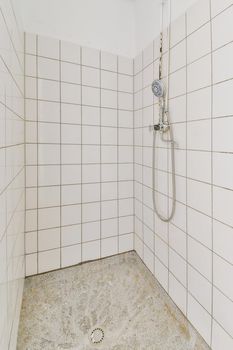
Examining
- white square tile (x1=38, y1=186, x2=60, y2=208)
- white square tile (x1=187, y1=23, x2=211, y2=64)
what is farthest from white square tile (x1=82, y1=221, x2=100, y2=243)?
white square tile (x1=187, y1=23, x2=211, y2=64)

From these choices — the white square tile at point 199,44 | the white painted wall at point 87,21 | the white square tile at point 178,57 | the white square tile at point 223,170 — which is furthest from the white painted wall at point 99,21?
the white square tile at point 223,170

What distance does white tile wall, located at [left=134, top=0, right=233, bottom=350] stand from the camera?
861mm

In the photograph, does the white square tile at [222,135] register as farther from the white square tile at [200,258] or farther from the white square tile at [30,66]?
the white square tile at [30,66]

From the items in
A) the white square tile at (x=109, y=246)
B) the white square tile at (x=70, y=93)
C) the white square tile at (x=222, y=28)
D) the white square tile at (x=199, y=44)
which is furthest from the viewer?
the white square tile at (x=109, y=246)

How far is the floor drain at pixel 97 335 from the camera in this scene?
997 mm

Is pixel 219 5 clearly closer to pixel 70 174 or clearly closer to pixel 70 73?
pixel 70 73

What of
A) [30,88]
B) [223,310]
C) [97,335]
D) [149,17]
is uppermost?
[149,17]

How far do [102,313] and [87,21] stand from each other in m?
1.94

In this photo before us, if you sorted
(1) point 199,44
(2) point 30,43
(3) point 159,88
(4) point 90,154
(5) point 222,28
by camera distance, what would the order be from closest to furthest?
(5) point 222,28
(1) point 199,44
(3) point 159,88
(2) point 30,43
(4) point 90,154

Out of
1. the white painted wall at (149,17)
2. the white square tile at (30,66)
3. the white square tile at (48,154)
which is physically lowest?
the white square tile at (48,154)

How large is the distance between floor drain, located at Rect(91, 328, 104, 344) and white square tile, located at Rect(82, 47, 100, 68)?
1.67 meters

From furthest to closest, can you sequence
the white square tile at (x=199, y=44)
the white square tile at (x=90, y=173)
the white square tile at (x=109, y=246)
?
the white square tile at (x=109, y=246), the white square tile at (x=90, y=173), the white square tile at (x=199, y=44)

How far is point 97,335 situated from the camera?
1.02 m

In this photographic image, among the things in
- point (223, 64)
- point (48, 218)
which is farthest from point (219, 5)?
point (48, 218)
